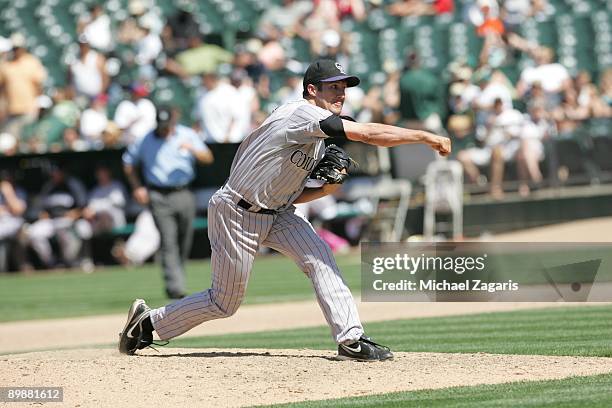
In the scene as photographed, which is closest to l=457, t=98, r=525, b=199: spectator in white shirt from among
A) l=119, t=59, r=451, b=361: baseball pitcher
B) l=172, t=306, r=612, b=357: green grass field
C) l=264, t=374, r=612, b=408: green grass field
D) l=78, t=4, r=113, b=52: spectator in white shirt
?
l=172, t=306, r=612, b=357: green grass field

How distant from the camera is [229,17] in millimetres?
23188

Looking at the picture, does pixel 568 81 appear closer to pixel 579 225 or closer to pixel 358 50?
pixel 579 225

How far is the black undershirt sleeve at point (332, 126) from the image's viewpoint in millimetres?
7039

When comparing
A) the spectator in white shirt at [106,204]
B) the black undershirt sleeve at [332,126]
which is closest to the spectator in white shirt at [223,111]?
the spectator in white shirt at [106,204]

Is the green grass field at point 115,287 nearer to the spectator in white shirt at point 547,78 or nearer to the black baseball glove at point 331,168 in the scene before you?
the spectator in white shirt at point 547,78

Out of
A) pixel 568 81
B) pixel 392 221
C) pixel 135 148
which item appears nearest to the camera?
pixel 135 148

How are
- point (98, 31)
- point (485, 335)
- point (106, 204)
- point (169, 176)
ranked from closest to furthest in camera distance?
point (485, 335), point (169, 176), point (106, 204), point (98, 31)

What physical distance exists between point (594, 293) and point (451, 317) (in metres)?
1.44

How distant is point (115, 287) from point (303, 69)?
6.13 meters

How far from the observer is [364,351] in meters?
7.55

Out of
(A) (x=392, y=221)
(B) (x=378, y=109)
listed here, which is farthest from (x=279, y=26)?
(A) (x=392, y=221)

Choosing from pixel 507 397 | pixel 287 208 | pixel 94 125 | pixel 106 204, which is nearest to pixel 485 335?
pixel 287 208

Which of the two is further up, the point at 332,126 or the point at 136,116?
the point at 332,126

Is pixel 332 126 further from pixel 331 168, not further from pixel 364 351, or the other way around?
pixel 364 351
